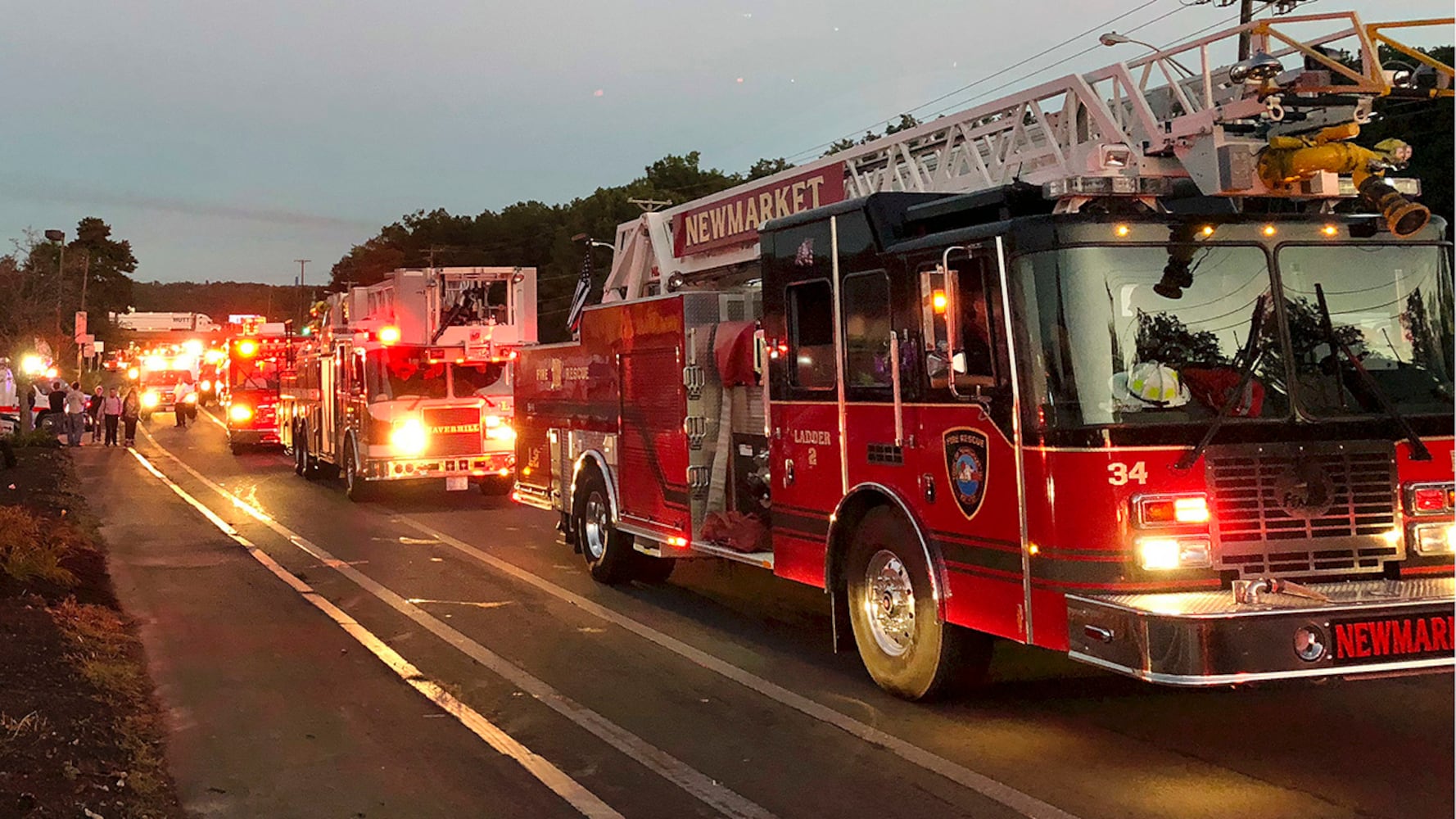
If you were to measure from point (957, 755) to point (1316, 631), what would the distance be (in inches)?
66.8

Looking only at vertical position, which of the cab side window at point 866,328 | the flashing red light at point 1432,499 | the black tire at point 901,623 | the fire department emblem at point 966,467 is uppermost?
the cab side window at point 866,328

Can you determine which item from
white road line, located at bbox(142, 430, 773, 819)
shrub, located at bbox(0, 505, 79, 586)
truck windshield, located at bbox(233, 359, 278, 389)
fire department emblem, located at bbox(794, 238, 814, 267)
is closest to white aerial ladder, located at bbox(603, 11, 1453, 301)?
fire department emblem, located at bbox(794, 238, 814, 267)

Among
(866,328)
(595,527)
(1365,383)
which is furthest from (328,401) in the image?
(1365,383)

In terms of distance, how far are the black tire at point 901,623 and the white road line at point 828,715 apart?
16.9 inches

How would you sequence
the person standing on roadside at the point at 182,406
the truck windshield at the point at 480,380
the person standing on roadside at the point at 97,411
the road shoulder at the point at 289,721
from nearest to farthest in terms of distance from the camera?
the road shoulder at the point at 289,721 → the truck windshield at the point at 480,380 → the person standing on roadside at the point at 97,411 → the person standing on roadside at the point at 182,406

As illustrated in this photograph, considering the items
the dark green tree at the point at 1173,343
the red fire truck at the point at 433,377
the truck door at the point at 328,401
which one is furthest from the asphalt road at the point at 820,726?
the truck door at the point at 328,401

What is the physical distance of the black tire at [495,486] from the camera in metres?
20.8

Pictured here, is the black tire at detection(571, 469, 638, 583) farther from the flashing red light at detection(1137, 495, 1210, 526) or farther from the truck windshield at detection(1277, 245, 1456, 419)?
the truck windshield at detection(1277, 245, 1456, 419)

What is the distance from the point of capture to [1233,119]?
6797 mm

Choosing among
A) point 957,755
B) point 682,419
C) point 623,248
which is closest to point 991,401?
point 957,755

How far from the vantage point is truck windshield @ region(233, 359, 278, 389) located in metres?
32.1

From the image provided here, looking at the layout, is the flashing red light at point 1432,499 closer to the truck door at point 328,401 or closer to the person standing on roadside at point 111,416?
the truck door at point 328,401

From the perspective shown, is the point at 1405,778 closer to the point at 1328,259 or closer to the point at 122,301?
the point at 1328,259

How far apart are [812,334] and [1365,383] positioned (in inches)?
124
